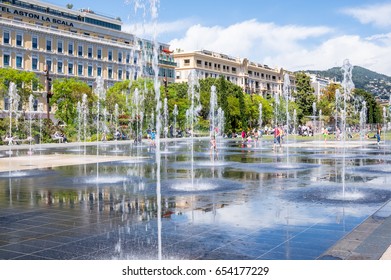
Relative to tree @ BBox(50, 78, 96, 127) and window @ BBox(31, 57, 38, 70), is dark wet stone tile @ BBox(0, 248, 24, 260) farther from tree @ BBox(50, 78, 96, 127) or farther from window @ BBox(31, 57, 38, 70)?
window @ BBox(31, 57, 38, 70)

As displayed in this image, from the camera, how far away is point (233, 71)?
10594 centimetres

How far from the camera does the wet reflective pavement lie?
6.23 meters

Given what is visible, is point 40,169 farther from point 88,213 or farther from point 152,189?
point 88,213

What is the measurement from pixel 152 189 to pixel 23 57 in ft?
183

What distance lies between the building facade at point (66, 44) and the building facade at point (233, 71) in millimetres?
10697

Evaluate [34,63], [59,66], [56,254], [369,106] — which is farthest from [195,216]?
[369,106]

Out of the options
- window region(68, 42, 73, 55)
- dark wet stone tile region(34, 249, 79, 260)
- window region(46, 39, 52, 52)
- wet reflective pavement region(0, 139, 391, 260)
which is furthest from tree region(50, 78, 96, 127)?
dark wet stone tile region(34, 249, 79, 260)

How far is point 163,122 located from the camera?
6038 centimetres

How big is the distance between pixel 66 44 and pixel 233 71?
46.7 meters

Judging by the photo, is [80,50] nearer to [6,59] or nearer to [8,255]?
[6,59]

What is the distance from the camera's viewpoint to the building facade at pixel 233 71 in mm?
93562

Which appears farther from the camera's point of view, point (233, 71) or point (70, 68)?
point (233, 71)

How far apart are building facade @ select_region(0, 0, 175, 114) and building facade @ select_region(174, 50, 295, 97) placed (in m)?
10.7

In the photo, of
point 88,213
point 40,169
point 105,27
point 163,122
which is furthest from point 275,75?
point 88,213
